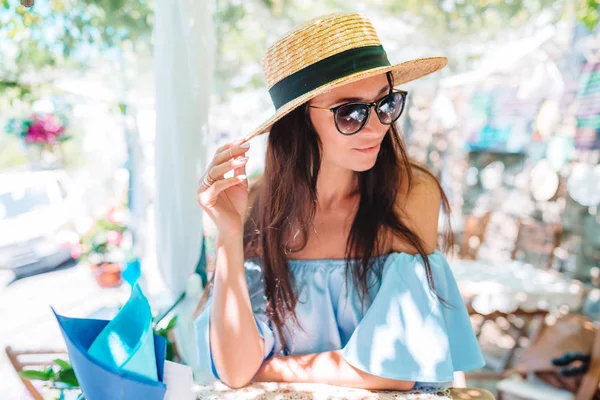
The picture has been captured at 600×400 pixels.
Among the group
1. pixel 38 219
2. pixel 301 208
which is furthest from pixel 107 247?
pixel 301 208

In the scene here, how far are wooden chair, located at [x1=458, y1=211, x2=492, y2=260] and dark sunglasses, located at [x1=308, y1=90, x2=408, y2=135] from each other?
4.84 metres

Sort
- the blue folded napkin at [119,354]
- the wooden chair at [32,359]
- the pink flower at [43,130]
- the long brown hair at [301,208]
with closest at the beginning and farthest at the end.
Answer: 1. the blue folded napkin at [119,354]
2. the long brown hair at [301,208]
3. the wooden chair at [32,359]
4. the pink flower at [43,130]

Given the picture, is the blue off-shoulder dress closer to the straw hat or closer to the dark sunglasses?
the dark sunglasses

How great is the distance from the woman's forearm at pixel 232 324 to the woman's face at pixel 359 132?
1.48 feet

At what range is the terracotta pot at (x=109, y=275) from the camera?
359 cm

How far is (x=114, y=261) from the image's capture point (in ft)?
12.7

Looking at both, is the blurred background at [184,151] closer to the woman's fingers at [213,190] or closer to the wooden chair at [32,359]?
the wooden chair at [32,359]

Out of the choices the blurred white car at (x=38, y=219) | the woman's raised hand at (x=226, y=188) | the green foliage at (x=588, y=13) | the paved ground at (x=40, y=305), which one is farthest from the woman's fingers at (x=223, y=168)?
the green foliage at (x=588, y=13)

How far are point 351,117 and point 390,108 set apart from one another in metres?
0.15

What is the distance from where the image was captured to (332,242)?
1.54 m

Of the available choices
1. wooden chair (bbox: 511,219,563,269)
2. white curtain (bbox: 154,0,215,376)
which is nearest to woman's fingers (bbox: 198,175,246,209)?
white curtain (bbox: 154,0,215,376)

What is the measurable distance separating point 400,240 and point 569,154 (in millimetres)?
4557

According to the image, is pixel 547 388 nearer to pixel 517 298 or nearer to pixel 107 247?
pixel 517 298

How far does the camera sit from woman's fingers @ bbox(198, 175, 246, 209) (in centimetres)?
124
